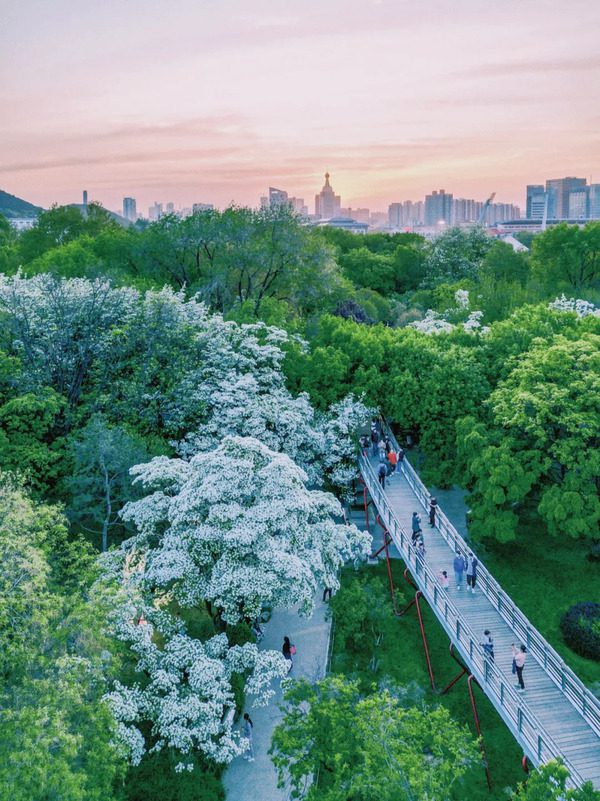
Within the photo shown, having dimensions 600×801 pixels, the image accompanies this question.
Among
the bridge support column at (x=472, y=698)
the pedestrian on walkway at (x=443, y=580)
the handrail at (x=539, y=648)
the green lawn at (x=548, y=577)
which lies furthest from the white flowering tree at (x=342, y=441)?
the bridge support column at (x=472, y=698)

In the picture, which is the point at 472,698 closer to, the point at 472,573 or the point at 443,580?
the point at 443,580

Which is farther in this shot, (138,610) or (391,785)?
(138,610)

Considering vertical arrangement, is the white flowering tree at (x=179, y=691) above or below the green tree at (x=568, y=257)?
below

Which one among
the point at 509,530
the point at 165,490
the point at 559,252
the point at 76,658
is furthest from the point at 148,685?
the point at 559,252

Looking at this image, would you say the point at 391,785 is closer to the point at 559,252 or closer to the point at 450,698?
the point at 450,698

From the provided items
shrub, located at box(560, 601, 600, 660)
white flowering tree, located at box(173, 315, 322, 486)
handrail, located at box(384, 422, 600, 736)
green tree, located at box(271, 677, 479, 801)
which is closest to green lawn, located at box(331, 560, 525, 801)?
handrail, located at box(384, 422, 600, 736)

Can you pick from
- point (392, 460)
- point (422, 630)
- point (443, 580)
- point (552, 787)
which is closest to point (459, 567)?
point (443, 580)

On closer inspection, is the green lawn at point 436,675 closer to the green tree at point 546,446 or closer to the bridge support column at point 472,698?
the bridge support column at point 472,698
